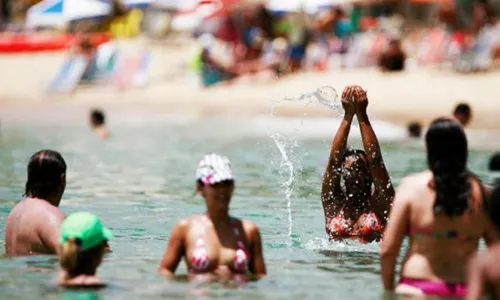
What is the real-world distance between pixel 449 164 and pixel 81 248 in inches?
77.0

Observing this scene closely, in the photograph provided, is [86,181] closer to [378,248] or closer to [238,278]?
[378,248]

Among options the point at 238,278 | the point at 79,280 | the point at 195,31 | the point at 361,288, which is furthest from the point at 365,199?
the point at 195,31

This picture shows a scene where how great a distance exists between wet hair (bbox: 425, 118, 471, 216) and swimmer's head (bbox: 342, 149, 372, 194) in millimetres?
2714

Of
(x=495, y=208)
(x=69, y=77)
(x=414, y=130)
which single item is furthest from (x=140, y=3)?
(x=495, y=208)

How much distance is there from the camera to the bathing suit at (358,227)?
9.59 m

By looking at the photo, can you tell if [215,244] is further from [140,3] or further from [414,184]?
[140,3]

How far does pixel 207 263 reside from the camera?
24.5ft

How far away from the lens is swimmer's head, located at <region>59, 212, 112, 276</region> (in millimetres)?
7074

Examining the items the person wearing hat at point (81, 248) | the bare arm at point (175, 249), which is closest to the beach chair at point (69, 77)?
the bare arm at point (175, 249)

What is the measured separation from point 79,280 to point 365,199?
2904 millimetres

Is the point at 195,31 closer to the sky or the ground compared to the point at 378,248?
closer to the sky

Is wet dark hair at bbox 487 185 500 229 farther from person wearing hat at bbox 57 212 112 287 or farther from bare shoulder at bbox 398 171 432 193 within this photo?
person wearing hat at bbox 57 212 112 287

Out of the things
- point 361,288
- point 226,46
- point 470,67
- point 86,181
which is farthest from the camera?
point 226,46

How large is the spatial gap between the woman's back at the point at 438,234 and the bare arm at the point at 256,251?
39.1 inches
